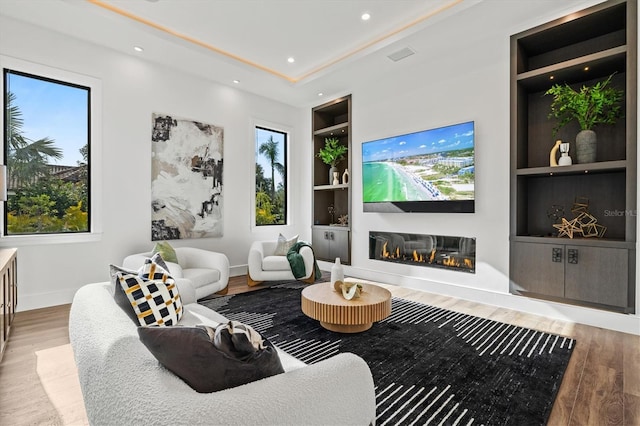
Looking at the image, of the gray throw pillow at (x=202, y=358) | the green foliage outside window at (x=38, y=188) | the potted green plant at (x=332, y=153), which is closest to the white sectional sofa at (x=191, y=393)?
the gray throw pillow at (x=202, y=358)

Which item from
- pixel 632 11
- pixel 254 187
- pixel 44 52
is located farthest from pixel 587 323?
pixel 44 52

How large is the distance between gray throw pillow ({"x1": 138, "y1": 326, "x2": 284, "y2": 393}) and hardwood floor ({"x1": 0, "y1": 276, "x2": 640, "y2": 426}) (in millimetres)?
1345

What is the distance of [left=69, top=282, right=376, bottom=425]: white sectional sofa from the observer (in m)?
0.82

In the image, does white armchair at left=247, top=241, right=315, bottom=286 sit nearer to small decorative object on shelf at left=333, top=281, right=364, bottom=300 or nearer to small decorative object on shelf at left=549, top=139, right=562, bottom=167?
small decorative object on shelf at left=333, top=281, right=364, bottom=300

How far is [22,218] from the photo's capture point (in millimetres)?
3600

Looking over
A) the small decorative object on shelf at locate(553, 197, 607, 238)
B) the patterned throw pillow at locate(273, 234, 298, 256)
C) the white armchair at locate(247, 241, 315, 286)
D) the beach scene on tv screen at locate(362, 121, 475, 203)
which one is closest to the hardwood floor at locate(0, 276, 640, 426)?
the small decorative object on shelf at locate(553, 197, 607, 238)

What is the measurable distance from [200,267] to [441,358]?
288 cm

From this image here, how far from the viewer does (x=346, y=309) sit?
8.81 feet

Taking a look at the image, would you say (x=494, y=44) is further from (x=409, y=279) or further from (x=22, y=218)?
(x=22, y=218)

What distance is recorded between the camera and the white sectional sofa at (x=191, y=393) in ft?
2.69

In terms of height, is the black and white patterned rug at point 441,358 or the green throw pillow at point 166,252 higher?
the green throw pillow at point 166,252

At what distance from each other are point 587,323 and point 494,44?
320cm

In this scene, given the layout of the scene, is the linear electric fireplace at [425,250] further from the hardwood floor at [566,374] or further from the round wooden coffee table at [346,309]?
the round wooden coffee table at [346,309]

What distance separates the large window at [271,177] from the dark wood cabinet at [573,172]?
3808 mm
